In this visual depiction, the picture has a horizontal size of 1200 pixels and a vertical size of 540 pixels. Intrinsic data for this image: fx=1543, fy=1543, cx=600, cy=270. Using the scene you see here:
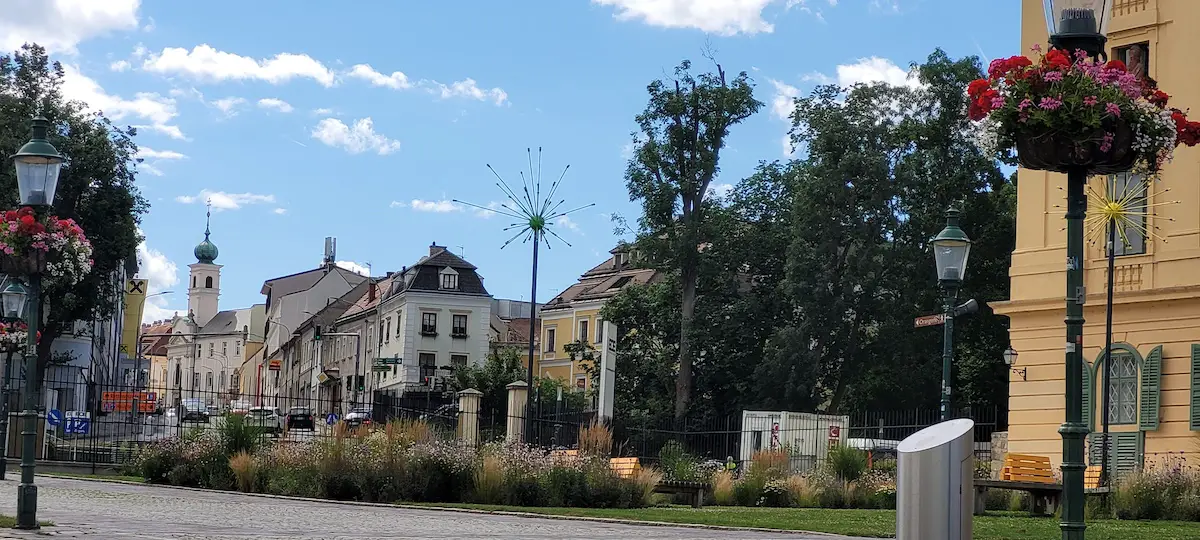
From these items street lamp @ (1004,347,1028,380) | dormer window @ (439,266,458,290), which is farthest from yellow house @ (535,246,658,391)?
street lamp @ (1004,347,1028,380)

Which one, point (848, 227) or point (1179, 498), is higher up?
point (848, 227)

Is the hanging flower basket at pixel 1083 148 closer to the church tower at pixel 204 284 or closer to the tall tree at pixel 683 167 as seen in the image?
the tall tree at pixel 683 167

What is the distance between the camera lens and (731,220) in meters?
59.0

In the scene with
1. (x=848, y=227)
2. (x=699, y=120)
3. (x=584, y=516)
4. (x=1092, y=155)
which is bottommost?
(x=584, y=516)

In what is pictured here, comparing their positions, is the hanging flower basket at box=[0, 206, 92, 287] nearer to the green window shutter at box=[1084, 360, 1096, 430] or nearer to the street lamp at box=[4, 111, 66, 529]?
the street lamp at box=[4, 111, 66, 529]

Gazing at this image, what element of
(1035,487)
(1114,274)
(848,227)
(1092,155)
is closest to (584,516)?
(1035,487)

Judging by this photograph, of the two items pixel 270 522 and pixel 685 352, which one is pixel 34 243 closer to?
pixel 270 522

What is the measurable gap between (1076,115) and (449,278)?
276 ft

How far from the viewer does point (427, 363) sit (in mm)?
91562

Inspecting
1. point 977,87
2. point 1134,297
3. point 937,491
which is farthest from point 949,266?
point 937,491

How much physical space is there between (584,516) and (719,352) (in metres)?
39.7

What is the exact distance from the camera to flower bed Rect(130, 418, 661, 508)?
22969mm

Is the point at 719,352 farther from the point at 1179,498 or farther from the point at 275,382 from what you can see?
the point at 275,382

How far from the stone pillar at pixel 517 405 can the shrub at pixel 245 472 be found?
7027mm
